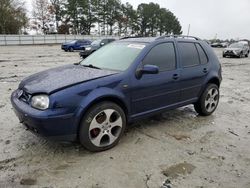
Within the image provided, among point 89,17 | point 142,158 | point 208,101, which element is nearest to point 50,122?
point 142,158

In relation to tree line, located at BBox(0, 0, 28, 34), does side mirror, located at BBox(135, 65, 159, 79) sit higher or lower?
lower

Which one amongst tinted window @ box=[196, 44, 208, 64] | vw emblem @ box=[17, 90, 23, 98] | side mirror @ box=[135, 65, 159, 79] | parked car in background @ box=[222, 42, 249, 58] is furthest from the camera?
parked car in background @ box=[222, 42, 249, 58]

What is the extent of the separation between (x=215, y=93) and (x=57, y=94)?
12.1 feet

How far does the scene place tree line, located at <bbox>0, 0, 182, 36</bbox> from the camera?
2136 inches

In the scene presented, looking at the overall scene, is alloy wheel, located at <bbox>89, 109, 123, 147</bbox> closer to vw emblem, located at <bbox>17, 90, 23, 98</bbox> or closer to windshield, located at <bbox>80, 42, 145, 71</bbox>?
windshield, located at <bbox>80, 42, 145, 71</bbox>

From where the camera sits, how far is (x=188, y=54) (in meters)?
4.91

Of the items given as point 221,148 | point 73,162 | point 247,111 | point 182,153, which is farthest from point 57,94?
point 247,111

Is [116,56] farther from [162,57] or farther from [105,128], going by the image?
[105,128]

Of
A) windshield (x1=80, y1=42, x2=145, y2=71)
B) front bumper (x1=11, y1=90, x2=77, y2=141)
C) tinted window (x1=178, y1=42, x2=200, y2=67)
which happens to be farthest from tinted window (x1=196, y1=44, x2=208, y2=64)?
front bumper (x1=11, y1=90, x2=77, y2=141)

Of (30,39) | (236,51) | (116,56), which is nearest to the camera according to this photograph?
(116,56)

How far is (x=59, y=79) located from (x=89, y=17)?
56054 mm

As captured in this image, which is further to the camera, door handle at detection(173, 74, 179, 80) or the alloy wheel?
door handle at detection(173, 74, 179, 80)

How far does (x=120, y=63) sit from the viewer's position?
416cm

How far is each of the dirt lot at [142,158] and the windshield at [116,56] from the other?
3.90 feet
